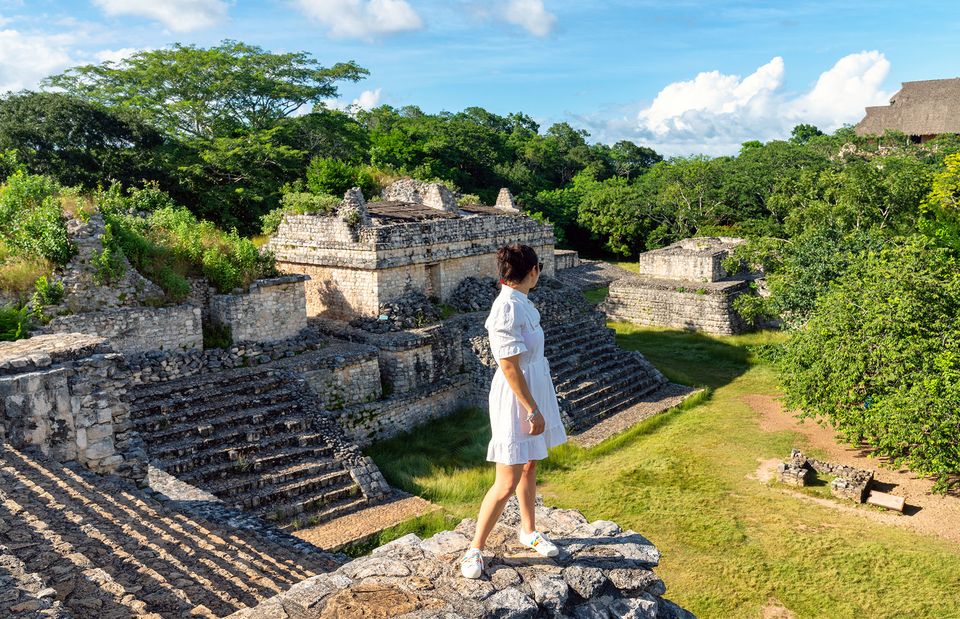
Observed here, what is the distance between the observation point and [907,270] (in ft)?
38.7

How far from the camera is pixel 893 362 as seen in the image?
10914mm

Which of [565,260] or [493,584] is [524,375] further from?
[565,260]

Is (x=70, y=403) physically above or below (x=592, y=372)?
above

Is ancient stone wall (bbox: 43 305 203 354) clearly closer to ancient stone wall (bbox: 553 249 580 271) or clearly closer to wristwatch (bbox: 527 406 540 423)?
wristwatch (bbox: 527 406 540 423)

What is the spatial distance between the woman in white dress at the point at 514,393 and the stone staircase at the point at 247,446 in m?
5.60

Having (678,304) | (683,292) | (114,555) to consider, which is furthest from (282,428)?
(683,292)

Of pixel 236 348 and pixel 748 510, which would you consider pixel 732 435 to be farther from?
pixel 236 348

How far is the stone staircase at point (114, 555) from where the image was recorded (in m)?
4.06

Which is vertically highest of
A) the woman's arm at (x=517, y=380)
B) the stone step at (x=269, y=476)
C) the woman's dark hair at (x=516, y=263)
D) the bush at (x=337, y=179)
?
the bush at (x=337, y=179)

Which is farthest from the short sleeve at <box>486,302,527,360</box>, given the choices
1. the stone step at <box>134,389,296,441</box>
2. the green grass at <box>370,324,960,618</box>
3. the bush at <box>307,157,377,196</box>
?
the bush at <box>307,157,377,196</box>

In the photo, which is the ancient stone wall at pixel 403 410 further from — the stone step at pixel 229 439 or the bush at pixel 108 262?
the bush at pixel 108 262

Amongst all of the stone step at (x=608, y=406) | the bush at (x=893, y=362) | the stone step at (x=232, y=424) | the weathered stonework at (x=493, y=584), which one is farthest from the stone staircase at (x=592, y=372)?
the weathered stonework at (x=493, y=584)

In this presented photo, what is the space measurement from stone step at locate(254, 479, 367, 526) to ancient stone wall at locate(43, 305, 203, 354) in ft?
11.9

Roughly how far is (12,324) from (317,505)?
4752mm
